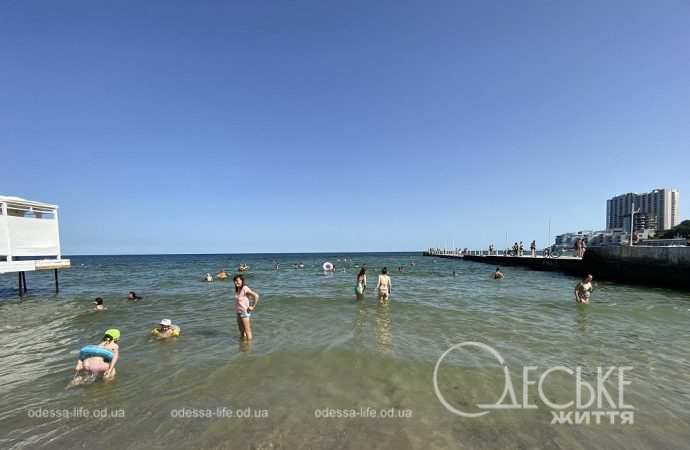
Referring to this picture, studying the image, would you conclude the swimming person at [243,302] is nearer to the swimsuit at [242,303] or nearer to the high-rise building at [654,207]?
the swimsuit at [242,303]

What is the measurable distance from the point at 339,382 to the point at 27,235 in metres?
20.3

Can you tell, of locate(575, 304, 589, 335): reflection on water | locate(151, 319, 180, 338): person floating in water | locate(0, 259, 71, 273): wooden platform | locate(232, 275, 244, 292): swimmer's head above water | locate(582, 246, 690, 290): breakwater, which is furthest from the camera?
locate(582, 246, 690, 290): breakwater

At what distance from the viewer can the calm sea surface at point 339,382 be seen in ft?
12.9

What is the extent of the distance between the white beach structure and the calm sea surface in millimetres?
6426

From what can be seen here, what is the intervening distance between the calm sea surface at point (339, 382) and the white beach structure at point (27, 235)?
643 centimetres

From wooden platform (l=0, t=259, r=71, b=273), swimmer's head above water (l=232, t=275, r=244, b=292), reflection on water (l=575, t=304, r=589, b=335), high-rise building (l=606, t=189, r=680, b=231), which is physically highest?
high-rise building (l=606, t=189, r=680, b=231)

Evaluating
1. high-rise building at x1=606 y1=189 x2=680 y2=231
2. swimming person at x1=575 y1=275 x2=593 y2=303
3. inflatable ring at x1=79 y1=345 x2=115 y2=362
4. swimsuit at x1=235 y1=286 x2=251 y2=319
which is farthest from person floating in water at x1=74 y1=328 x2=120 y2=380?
high-rise building at x1=606 y1=189 x2=680 y2=231

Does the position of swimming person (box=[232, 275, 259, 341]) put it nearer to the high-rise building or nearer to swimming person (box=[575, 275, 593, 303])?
swimming person (box=[575, 275, 593, 303])

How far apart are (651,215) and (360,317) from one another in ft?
261

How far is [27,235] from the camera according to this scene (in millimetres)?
16562

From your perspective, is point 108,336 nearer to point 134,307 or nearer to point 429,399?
point 429,399

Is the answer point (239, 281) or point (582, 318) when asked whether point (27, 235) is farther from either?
point (582, 318)

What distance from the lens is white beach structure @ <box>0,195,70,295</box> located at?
15250mm

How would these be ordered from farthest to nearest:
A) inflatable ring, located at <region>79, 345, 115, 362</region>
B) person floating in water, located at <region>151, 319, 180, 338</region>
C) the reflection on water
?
the reflection on water → person floating in water, located at <region>151, 319, 180, 338</region> → inflatable ring, located at <region>79, 345, 115, 362</region>
